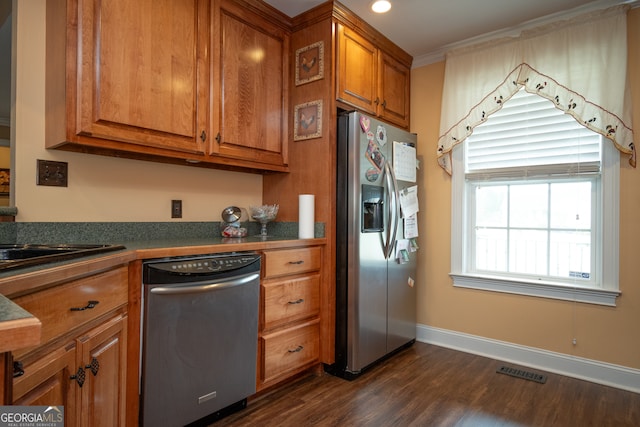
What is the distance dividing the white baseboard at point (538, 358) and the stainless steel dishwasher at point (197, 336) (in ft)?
5.57

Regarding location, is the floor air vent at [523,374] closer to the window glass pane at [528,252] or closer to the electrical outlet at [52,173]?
the window glass pane at [528,252]

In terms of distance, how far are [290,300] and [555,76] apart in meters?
2.27

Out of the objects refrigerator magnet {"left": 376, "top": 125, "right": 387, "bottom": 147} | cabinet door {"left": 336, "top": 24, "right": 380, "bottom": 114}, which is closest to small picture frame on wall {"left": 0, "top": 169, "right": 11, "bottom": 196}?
cabinet door {"left": 336, "top": 24, "right": 380, "bottom": 114}

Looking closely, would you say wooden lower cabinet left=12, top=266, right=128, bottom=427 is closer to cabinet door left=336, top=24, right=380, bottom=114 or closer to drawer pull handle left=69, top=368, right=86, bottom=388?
drawer pull handle left=69, top=368, right=86, bottom=388

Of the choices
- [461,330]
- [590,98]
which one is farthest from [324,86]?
[461,330]

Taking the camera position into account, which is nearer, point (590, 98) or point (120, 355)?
point (120, 355)

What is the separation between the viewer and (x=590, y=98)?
7.52ft

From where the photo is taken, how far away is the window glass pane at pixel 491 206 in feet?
9.01

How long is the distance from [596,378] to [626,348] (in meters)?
0.26

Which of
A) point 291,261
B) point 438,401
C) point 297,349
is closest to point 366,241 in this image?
point 291,261

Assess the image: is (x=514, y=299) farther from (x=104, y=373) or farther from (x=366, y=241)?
(x=104, y=373)

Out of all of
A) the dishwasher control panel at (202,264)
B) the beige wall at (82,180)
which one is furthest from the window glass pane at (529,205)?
the beige wall at (82,180)

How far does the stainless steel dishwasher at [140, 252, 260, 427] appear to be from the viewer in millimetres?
1518

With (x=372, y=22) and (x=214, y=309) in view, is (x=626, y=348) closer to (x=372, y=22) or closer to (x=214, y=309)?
(x=214, y=309)
